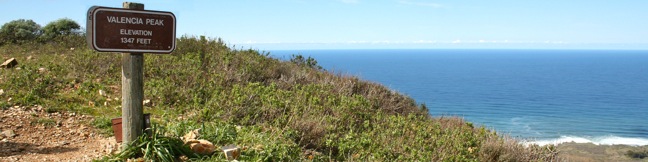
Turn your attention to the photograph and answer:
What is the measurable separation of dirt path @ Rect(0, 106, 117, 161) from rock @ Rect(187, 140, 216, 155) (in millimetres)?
811

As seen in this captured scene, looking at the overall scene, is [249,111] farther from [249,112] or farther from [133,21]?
[133,21]

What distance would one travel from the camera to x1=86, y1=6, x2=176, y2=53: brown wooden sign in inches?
176

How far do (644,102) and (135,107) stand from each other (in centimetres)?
8306

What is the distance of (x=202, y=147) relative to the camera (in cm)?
541

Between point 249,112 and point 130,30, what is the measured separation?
3.53 meters

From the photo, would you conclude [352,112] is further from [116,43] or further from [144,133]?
[116,43]

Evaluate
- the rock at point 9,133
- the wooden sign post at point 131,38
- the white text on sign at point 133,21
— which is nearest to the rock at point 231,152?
the wooden sign post at point 131,38

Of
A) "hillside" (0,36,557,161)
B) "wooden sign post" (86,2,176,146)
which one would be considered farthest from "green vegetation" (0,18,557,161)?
"wooden sign post" (86,2,176,146)

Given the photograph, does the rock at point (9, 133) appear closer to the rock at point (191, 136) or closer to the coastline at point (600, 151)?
the rock at point (191, 136)

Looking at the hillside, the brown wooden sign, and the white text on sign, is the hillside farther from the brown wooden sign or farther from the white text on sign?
the white text on sign

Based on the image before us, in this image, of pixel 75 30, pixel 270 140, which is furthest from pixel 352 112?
pixel 75 30

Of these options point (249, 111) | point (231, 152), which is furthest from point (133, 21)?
point (249, 111)

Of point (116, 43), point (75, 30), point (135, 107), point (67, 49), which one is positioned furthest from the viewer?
point (75, 30)

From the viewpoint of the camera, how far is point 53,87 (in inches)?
347
